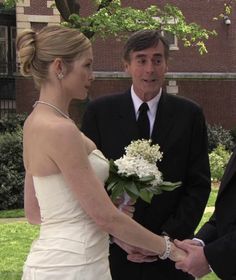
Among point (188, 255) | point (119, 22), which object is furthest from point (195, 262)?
point (119, 22)

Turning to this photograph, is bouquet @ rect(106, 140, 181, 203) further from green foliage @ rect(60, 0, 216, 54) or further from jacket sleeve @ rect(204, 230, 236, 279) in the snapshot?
green foliage @ rect(60, 0, 216, 54)

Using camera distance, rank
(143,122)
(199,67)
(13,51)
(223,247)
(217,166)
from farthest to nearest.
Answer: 1. (199,67)
2. (13,51)
3. (217,166)
4. (143,122)
5. (223,247)

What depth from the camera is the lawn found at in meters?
6.24

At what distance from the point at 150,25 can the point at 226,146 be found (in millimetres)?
8924

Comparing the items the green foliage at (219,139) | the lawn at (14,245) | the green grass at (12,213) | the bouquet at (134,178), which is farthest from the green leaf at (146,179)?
the green foliage at (219,139)

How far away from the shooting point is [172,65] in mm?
24516

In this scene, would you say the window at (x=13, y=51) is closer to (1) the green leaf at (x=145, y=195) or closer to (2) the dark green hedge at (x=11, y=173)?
(2) the dark green hedge at (x=11, y=173)

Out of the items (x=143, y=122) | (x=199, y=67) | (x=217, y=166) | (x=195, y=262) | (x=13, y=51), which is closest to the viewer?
A: (x=195, y=262)

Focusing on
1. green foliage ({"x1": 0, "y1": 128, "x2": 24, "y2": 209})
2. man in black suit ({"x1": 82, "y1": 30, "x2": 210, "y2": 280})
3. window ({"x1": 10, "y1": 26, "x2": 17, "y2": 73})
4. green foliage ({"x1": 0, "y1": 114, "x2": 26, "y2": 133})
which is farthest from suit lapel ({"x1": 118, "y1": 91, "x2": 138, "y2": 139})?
window ({"x1": 10, "y1": 26, "x2": 17, "y2": 73})

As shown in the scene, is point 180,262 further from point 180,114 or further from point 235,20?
point 235,20

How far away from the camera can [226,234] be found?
101 inches

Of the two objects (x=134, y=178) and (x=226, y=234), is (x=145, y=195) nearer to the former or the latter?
(x=134, y=178)

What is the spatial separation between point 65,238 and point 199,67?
23.2 m

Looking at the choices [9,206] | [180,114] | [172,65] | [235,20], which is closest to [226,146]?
[172,65]
